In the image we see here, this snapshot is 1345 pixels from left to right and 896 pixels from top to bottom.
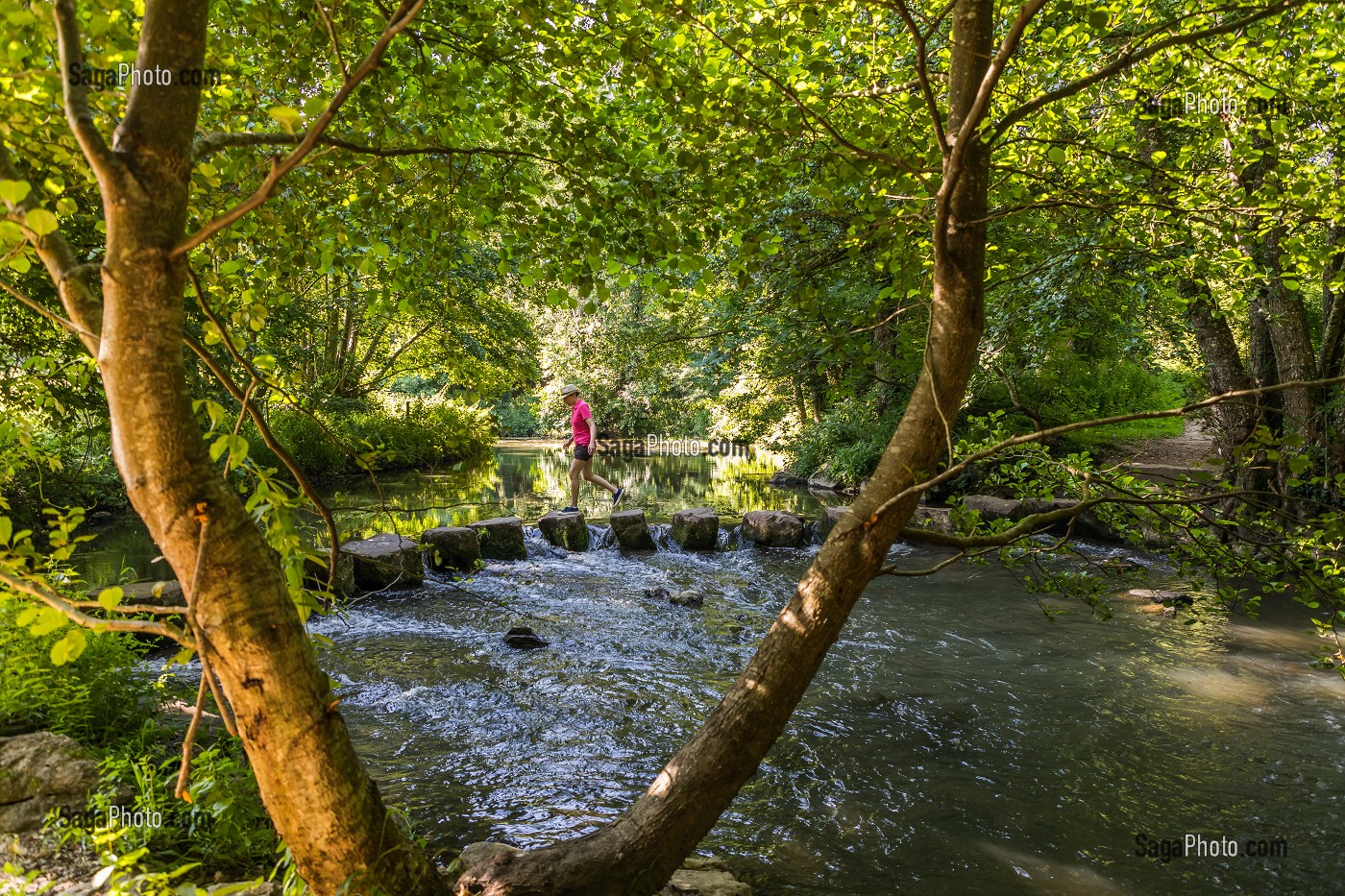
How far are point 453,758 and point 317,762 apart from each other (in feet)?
11.6

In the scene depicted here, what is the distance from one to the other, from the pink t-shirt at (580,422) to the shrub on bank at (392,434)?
2773 millimetres

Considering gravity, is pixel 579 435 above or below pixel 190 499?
below

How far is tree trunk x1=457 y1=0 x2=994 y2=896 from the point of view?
2.55 m

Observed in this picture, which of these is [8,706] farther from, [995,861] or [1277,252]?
[1277,252]

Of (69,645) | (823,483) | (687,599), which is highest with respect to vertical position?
(69,645)

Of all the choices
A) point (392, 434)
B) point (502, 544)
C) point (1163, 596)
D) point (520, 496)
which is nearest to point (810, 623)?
point (1163, 596)

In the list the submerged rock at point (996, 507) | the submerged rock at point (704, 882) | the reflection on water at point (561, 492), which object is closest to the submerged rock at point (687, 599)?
the reflection on water at point (561, 492)

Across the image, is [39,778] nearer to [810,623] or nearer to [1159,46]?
[810,623]

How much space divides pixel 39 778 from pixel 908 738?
5140 mm

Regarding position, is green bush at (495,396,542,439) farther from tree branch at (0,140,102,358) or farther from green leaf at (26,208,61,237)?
green leaf at (26,208,61,237)

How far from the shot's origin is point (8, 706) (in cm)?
358

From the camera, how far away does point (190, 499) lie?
165cm

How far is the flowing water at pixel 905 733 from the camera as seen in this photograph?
13.5 feet

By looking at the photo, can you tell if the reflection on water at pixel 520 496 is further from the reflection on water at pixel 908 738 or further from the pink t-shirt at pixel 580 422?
the reflection on water at pixel 908 738
